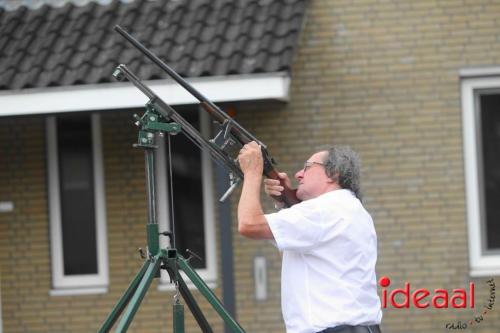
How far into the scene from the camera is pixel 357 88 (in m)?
9.30

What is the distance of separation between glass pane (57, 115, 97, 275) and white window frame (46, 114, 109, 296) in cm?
4

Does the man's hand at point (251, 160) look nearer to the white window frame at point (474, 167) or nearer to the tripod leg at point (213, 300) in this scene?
the tripod leg at point (213, 300)

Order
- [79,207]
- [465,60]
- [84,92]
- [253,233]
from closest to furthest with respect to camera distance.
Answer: [253,233], [84,92], [465,60], [79,207]

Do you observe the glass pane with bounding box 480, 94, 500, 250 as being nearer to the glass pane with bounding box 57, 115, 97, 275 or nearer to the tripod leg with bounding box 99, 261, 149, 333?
the glass pane with bounding box 57, 115, 97, 275

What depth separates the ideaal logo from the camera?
9.16 meters

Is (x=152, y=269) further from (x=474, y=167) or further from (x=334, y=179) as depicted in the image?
(x=474, y=167)

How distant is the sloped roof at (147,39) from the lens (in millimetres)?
8445

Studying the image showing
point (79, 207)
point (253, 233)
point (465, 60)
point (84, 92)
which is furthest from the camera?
point (79, 207)

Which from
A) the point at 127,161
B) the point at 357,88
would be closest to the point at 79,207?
the point at 127,161

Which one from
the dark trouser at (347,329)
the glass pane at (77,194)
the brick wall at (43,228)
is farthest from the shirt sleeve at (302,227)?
the glass pane at (77,194)

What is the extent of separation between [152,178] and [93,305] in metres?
5.13

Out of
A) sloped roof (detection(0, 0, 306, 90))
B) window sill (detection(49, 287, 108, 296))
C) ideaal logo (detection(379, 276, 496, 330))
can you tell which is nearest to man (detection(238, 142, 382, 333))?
sloped roof (detection(0, 0, 306, 90))

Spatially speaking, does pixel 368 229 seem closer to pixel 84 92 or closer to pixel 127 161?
pixel 84 92

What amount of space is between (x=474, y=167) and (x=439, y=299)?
3.62 feet
